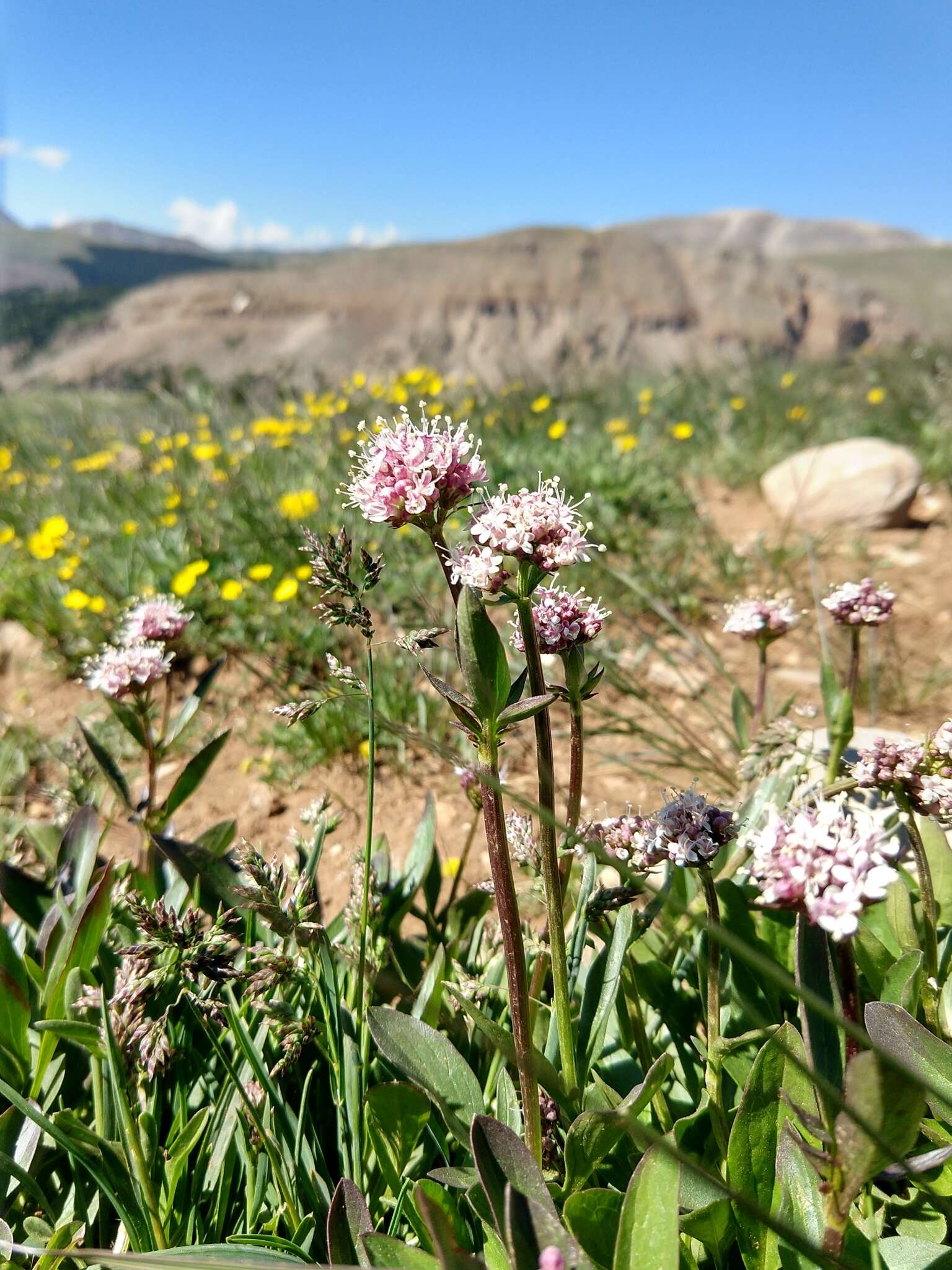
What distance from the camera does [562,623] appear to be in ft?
3.53

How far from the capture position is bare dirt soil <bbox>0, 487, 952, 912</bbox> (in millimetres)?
2420

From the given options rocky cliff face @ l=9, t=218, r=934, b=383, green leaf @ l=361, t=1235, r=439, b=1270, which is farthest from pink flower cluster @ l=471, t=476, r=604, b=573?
rocky cliff face @ l=9, t=218, r=934, b=383

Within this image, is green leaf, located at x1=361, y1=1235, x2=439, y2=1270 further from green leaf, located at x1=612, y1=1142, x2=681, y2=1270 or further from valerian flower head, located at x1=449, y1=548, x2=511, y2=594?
valerian flower head, located at x1=449, y1=548, x2=511, y2=594

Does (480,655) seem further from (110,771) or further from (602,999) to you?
(110,771)

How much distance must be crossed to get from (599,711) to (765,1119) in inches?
49.8

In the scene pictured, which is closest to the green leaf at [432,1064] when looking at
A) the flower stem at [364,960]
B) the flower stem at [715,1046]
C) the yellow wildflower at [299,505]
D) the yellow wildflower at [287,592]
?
the flower stem at [364,960]

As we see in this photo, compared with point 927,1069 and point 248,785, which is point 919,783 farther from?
point 248,785

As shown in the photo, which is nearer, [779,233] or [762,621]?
[762,621]

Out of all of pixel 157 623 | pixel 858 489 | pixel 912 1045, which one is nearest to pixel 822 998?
pixel 912 1045

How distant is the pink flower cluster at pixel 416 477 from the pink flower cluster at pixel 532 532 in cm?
6

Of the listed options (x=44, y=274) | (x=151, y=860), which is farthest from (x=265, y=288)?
(x=44, y=274)

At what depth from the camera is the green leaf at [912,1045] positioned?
0.96 m

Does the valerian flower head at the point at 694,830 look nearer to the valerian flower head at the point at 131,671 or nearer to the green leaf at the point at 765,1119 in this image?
the green leaf at the point at 765,1119

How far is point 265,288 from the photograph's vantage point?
15.3 meters
